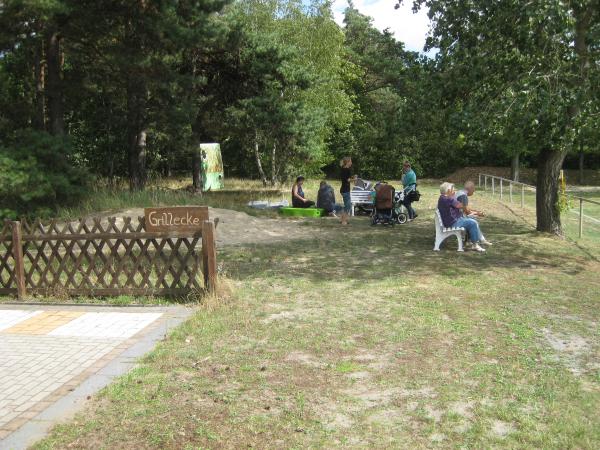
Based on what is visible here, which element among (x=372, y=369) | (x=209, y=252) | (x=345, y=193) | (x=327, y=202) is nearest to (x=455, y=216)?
(x=345, y=193)

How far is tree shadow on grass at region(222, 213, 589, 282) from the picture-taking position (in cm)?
880

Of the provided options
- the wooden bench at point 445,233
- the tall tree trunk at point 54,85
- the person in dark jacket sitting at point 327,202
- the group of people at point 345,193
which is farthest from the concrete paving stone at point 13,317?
the tall tree trunk at point 54,85

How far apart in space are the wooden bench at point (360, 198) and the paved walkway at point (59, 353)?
9608 millimetres

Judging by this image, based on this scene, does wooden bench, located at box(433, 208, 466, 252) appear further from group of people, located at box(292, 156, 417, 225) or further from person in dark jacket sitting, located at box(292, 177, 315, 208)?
person in dark jacket sitting, located at box(292, 177, 315, 208)

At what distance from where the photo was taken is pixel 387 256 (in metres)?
10.0

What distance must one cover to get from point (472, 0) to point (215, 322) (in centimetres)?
800

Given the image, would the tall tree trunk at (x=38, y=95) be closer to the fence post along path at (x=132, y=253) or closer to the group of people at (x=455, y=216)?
the fence post along path at (x=132, y=253)

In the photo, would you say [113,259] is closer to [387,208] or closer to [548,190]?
[387,208]

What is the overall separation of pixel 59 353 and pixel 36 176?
383 inches

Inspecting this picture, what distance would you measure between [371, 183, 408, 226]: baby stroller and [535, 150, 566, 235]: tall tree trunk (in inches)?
123

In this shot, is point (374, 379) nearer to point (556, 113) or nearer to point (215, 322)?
point (215, 322)

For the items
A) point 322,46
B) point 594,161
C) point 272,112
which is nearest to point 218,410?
point 272,112

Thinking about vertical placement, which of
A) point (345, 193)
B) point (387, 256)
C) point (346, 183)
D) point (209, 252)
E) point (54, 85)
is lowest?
point (387, 256)

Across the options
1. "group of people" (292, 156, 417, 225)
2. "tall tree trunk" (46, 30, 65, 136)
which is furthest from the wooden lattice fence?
"tall tree trunk" (46, 30, 65, 136)
